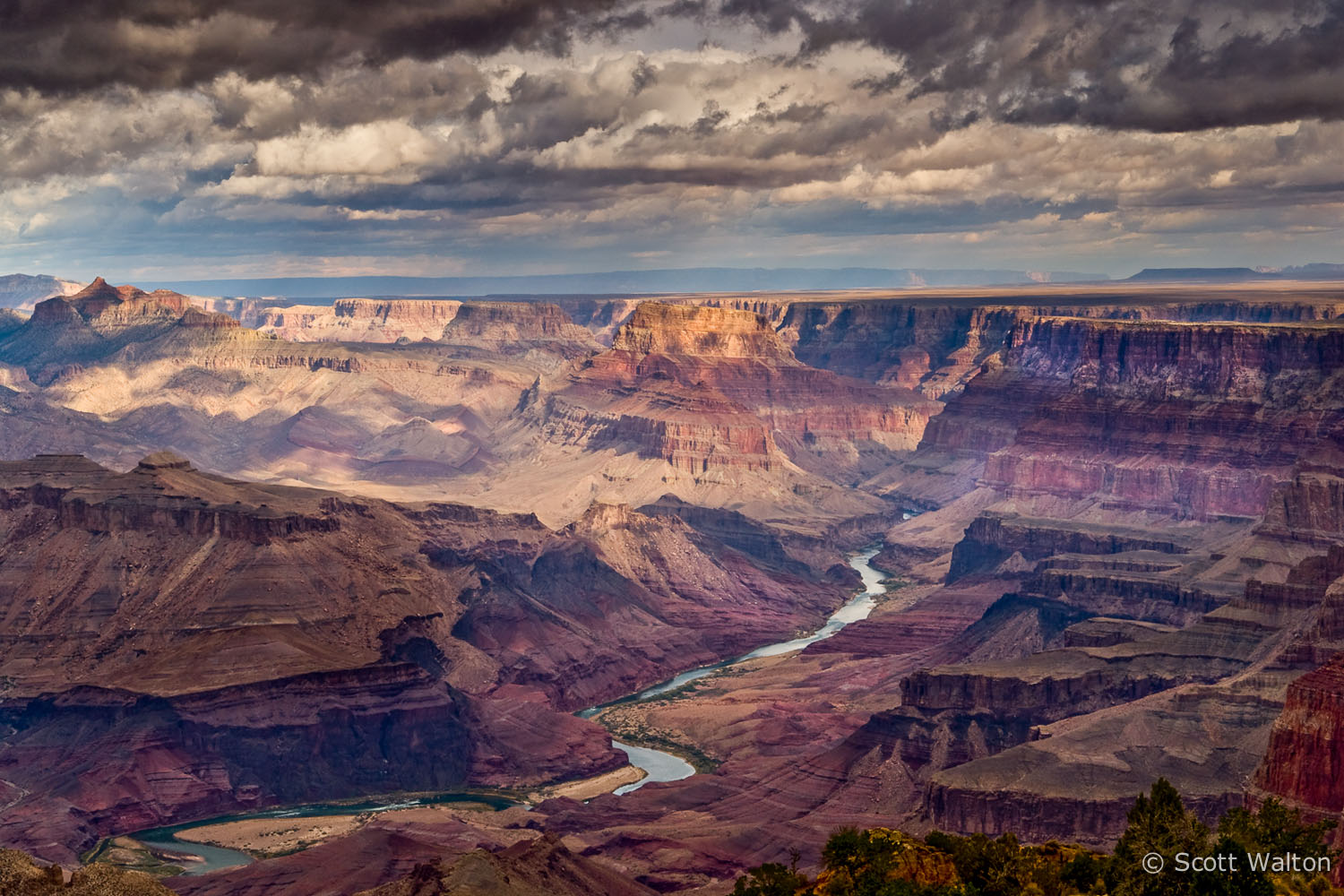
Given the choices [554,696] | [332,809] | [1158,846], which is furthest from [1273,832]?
[554,696]

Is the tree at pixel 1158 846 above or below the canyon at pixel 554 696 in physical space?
above

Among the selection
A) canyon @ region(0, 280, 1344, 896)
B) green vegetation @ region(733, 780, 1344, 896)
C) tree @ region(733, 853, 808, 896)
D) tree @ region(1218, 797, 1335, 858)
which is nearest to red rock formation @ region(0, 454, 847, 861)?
canyon @ region(0, 280, 1344, 896)

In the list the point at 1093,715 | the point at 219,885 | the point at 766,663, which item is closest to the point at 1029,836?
the point at 1093,715

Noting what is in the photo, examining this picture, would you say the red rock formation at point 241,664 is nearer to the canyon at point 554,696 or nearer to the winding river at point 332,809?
the canyon at point 554,696

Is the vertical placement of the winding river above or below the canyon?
below

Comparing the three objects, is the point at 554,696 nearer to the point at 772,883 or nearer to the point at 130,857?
the point at 130,857

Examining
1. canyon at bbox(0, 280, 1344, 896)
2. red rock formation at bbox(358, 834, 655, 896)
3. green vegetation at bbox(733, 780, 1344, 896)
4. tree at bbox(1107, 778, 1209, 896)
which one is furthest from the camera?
canyon at bbox(0, 280, 1344, 896)

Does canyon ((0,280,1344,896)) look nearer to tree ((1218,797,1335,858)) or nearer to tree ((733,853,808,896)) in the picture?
tree ((1218,797,1335,858))

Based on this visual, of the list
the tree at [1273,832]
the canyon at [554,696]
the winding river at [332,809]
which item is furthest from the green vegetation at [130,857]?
the tree at [1273,832]
